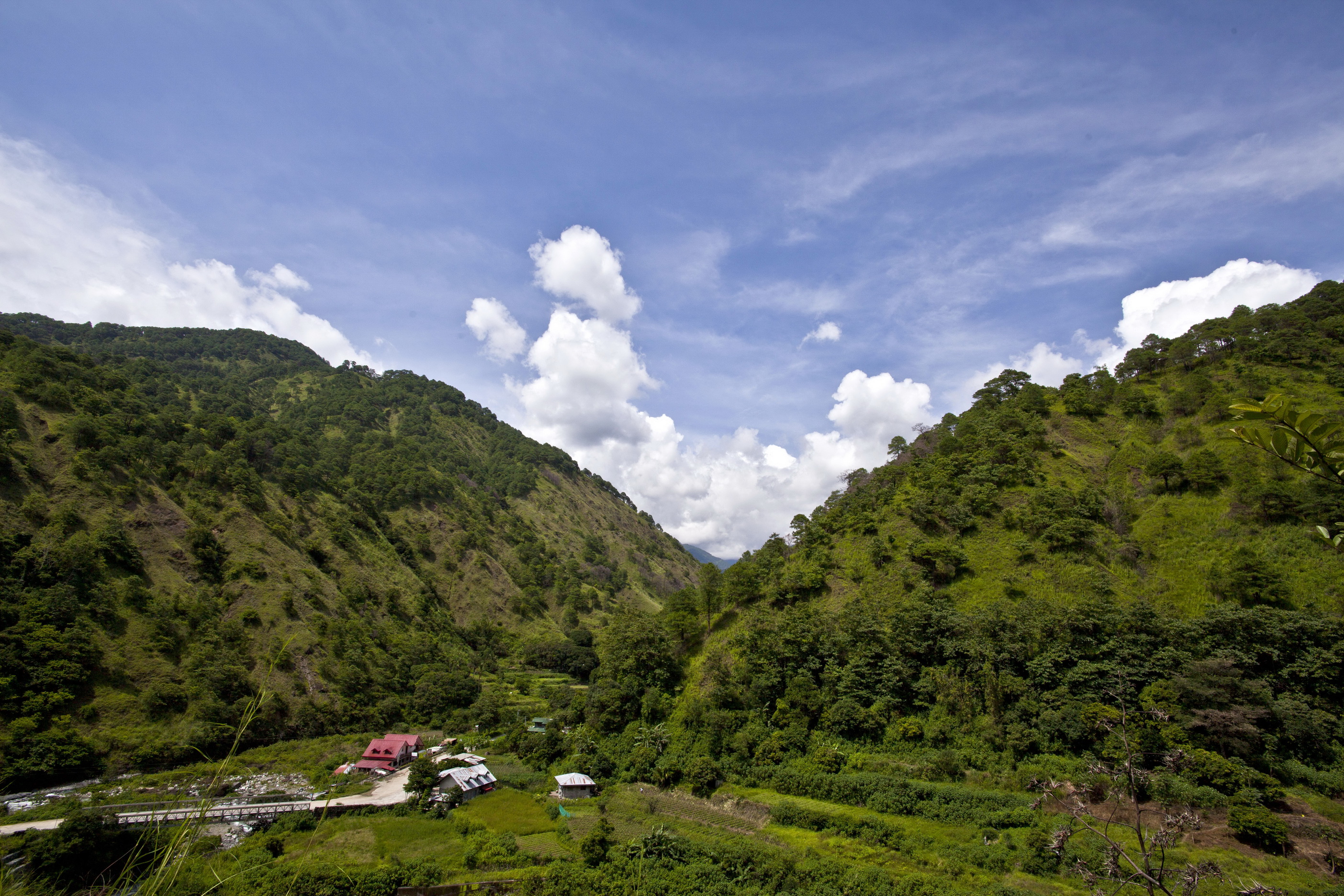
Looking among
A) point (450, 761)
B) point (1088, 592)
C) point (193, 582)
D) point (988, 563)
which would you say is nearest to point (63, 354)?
point (193, 582)

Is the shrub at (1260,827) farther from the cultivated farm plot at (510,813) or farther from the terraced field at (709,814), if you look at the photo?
the cultivated farm plot at (510,813)

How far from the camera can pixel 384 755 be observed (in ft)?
130

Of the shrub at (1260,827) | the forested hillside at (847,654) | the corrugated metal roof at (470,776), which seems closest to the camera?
the shrub at (1260,827)

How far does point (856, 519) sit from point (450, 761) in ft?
116

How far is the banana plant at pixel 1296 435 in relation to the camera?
3.33 metres

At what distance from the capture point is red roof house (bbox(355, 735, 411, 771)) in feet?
127

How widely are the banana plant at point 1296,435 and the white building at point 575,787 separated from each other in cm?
3771

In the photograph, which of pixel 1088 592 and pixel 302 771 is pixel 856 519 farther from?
pixel 302 771

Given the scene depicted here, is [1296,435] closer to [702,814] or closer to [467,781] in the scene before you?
[702,814]

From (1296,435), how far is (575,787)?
126ft

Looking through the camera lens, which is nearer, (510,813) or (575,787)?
(510,813)

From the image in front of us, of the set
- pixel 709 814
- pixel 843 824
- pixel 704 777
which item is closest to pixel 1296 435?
pixel 843 824

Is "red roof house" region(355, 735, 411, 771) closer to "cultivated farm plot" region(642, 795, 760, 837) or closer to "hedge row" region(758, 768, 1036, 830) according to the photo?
"cultivated farm plot" region(642, 795, 760, 837)

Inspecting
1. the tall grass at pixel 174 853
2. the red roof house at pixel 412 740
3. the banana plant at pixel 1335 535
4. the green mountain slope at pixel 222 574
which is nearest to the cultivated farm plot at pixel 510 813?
the red roof house at pixel 412 740
